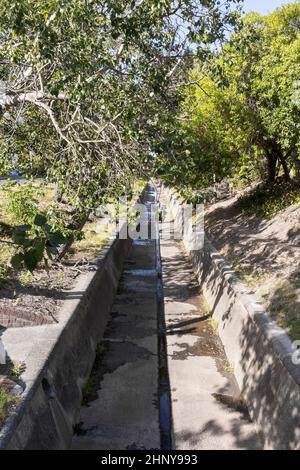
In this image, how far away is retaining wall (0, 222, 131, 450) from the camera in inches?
181

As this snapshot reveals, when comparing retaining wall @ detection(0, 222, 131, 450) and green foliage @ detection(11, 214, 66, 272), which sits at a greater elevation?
green foliage @ detection(11, 214, 66, 272)

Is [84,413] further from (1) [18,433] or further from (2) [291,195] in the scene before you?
(2) [291,195]

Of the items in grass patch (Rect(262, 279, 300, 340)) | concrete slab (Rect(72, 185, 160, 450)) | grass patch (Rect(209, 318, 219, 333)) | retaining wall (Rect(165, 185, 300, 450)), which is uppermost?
grass patch (Rect(262, 279, 300, 340))

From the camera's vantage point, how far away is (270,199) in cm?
1357

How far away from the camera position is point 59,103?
809cm

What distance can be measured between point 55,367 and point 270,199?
9693 millimetres

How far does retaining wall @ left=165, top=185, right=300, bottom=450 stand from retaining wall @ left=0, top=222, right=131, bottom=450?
2534 mm

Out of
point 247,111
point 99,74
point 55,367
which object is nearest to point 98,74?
point 99,74

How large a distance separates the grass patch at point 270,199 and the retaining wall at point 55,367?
6.31 m

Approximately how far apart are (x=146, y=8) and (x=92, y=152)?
8.40 ft

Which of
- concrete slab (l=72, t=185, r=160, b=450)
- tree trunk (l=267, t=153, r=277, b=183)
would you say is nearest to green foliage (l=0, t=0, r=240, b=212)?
concrete slab (l=72, t=185, r=160, b=450)

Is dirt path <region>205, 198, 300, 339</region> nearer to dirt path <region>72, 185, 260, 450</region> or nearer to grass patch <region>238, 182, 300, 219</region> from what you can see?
grass patch <region>238, 182, 300, 219</region>

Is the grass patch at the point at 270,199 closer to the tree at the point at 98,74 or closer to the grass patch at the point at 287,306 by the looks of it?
the grass patch at the point at 287,306
